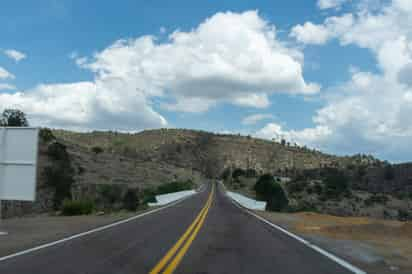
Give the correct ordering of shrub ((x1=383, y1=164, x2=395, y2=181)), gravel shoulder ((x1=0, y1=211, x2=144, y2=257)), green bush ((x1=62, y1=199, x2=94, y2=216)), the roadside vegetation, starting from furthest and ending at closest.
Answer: shrub ((x1=383, y1=164, x2=395, y2=181))
the roadside vegetation
green bush ((x1=62, y1=199, x2=94, y2=216))
gravel shoulder ((x1=0, y1=211, x2=144, y2=257))

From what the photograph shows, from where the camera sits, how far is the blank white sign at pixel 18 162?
632 inches

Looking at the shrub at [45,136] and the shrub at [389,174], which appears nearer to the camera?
the shrub at [45,136]

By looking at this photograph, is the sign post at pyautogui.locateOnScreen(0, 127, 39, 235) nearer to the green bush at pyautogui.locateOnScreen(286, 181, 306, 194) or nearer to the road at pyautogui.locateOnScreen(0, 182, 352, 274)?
the road at pyautogui.locateOnScreen(0, 182, 352, 274)

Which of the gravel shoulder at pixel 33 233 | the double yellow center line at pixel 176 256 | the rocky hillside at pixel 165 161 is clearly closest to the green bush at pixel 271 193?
the rocky hillside at pixel 165 161

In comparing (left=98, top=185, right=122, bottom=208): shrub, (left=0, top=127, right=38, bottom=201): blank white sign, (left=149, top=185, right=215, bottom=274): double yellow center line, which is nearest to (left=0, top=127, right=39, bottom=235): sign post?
(left=0, top=127, right=38, bottom=201): blank white sign

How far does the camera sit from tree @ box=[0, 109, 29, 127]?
254 ft

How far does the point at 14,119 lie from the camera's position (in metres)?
78.8

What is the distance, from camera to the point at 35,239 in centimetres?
1424

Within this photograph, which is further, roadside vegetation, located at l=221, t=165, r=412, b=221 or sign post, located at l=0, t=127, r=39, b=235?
roadside vegetation, located at l=221, t=165, r=412, b=221

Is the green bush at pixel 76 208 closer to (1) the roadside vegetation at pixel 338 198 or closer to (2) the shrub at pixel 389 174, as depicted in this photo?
(1) the roadside vegetation at pixel 338 198

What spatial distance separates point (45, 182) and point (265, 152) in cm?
12762

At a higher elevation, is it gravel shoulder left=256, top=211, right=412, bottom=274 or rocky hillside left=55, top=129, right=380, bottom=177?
rocky hillside left=55, top=129, right=380, bottom=177

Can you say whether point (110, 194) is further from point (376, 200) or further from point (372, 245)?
point (372, 245)

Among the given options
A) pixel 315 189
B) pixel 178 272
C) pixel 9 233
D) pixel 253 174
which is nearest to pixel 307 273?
pixel 178 272
